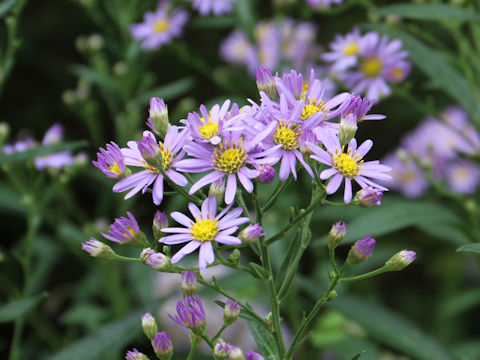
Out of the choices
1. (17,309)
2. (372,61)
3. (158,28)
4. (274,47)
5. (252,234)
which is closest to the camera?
(252,234)

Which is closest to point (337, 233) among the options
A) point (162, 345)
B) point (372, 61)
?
point (162, 345)

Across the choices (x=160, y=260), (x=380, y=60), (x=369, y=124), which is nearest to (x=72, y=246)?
(x=380, y=60)

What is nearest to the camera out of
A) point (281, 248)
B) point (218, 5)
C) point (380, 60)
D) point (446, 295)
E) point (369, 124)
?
point (380, 60)

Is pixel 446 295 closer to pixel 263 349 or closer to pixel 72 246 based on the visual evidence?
pixel 72 246

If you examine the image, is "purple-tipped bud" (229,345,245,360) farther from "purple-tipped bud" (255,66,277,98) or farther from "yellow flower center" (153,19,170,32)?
"yellow flower center" (153,19,170,32)

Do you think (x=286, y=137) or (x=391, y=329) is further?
(x=391, y=329)

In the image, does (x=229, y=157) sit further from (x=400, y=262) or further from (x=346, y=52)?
(x=346, y=52)

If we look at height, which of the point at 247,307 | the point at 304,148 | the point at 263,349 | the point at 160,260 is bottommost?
the point at 263,349
